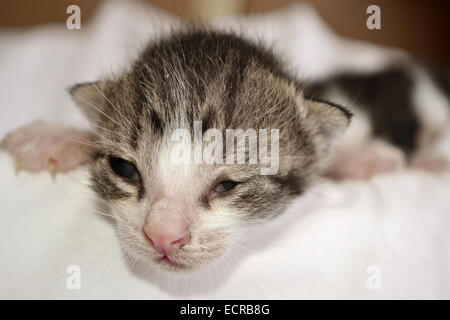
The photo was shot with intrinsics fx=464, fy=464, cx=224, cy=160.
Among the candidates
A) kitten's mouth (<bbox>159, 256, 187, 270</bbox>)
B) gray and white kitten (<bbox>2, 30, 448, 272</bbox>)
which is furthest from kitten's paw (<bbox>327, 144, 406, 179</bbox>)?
kitten's mouth (<bbox>159, 256, 187, 270</bbox>)

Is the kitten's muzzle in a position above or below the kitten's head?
below

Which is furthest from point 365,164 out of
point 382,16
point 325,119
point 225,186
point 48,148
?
point 48,148

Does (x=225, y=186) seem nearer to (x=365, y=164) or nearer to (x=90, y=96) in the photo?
(x=90, y=96)

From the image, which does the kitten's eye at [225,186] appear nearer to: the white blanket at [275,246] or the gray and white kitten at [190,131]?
the gray and white kitten at [190,131]

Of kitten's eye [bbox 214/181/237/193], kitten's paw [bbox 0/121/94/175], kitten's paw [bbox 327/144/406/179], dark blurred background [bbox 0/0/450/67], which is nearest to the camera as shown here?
kitten's eye [bbox 214/181/237/193]

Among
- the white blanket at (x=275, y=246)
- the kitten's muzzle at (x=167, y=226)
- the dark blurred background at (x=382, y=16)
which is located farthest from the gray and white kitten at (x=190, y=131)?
the dark blurred background at (x=382, y=16)

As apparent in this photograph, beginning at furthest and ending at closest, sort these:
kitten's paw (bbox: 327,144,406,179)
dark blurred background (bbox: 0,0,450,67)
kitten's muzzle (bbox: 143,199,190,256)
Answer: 1. dark blurred background (bbox: 0,0,450,67)
2. kitten's paw (bbox: 327,144,406,179)
3. kitten's muzzle (bbox: 143,199,190,256)

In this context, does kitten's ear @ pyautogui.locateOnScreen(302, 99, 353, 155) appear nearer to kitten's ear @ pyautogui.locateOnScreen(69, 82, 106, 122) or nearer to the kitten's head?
the kitten's head

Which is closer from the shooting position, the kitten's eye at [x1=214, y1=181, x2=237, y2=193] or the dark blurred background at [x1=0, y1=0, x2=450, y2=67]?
the kitten's eye at [x1=214, y1=181, x2=237, y2=193]
